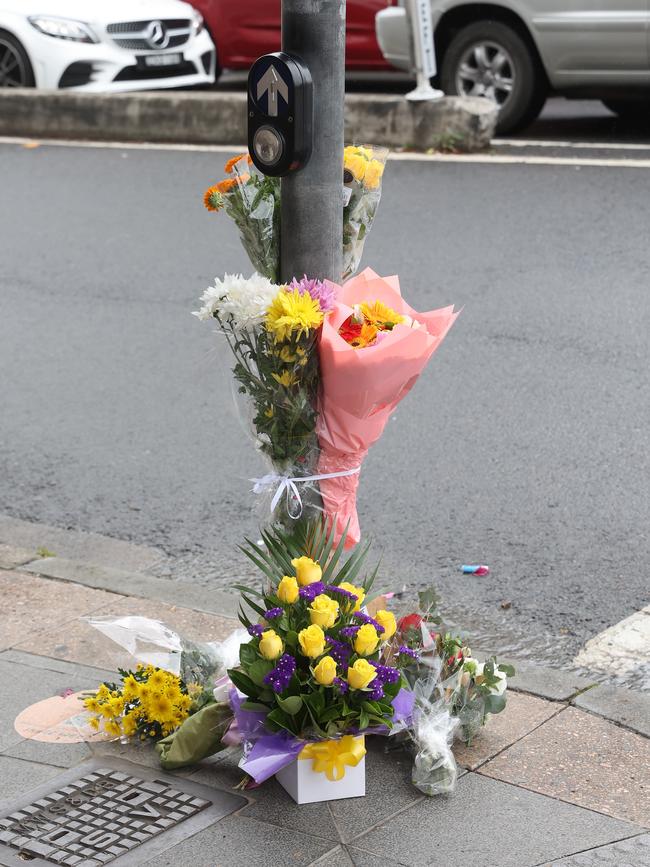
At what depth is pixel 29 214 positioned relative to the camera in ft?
32.7

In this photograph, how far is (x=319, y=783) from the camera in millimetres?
3486

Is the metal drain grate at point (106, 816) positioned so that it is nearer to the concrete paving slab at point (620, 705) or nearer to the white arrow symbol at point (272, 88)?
the concrete paving slab at point (620, 705)

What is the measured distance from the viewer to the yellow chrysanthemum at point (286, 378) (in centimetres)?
349

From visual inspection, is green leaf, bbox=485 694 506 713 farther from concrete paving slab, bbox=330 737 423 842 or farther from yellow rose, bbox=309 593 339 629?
yellow rose, bbox=309 593 339 629

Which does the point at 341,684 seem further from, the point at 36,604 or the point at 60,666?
the point at 36,604

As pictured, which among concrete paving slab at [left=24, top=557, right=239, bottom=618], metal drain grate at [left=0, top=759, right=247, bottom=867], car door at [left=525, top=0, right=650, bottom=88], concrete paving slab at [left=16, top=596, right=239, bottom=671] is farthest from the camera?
car door at [left=525, top=0, right=650, bottom=88]

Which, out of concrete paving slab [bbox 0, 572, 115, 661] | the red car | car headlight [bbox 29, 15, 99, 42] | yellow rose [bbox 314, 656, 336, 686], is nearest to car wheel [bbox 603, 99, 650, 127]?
the red car

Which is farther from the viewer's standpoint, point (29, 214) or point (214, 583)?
point (29, 214)

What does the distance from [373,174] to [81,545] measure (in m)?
2.26

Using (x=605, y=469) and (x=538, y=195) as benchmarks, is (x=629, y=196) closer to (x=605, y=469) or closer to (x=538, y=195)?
(x=538, y=195)

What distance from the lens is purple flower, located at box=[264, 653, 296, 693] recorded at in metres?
3.38

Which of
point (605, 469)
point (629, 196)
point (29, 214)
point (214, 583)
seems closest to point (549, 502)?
point (605, 469)

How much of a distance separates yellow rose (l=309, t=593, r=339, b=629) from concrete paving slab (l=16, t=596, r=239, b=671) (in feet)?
3.00

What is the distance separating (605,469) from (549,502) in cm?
37
